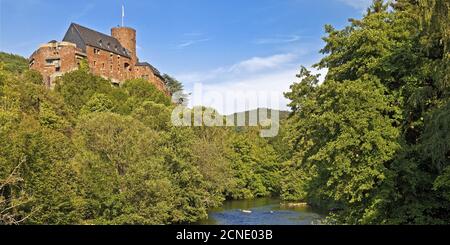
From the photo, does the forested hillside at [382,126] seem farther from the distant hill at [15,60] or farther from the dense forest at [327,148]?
the distant hill at [15,60]

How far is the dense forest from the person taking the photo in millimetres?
11953

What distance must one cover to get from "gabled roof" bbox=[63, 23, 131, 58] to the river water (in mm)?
27484

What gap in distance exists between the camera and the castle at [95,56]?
169ft

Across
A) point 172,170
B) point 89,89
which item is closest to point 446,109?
point 172,170

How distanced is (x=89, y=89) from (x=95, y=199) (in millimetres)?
23001

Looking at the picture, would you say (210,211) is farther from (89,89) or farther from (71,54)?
(71,54)

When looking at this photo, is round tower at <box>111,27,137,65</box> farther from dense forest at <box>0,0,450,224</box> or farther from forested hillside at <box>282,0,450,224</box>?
forested hillside at <box>282,0,450,224</box>

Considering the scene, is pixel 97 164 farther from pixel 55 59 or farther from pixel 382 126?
pixel 55 59

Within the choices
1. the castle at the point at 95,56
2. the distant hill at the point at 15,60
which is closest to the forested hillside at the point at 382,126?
the castle at the point at 95,56

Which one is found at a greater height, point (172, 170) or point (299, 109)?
point (299, 109)

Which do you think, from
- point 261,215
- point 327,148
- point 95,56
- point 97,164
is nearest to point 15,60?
point 95,56

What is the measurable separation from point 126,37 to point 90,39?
27.3 feet

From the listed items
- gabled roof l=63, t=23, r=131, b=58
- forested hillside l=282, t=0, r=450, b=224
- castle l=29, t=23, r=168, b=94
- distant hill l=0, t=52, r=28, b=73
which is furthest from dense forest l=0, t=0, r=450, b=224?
distant hill l=0, t=52, r=28, b=73
